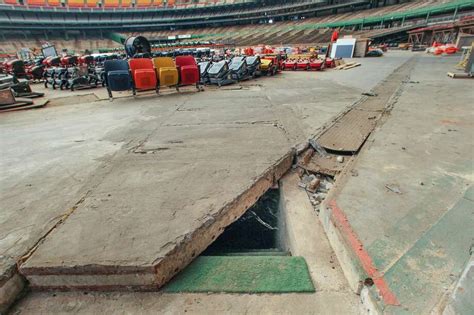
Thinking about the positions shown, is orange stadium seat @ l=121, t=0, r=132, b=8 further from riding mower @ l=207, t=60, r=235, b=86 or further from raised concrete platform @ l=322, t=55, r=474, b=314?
raised concrete platform @ l=322, t=55, r=474, b=314

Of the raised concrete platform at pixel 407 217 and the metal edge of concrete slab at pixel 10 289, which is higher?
the raised concrete platform at pixel 407 217

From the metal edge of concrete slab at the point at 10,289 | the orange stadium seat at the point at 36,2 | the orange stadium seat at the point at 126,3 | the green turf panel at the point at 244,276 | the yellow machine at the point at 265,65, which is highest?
the orange stadium seat at the point at 126,3

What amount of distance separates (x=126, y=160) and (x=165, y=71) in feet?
16.7

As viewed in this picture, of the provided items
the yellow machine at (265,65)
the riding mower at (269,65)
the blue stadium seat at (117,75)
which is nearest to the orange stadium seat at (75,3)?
the riding mower at (269,65)

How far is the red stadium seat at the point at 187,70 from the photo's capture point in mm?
8016

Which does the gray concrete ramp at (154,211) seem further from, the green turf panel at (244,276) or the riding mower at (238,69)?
the riding mower at (238,69)

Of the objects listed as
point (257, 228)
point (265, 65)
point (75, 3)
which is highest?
point (75, 3)

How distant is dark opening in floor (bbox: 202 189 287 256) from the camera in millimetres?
2934

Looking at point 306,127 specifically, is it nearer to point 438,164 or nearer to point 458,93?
point 438,164

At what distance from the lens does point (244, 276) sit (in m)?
1.67

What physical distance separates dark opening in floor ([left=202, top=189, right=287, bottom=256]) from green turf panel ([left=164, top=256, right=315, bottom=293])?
1.10 m

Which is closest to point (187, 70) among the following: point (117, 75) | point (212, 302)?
point (117, 75)

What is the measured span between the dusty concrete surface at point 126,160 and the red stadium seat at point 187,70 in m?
2.09

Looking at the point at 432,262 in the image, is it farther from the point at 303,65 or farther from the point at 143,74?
the point at 303,65
